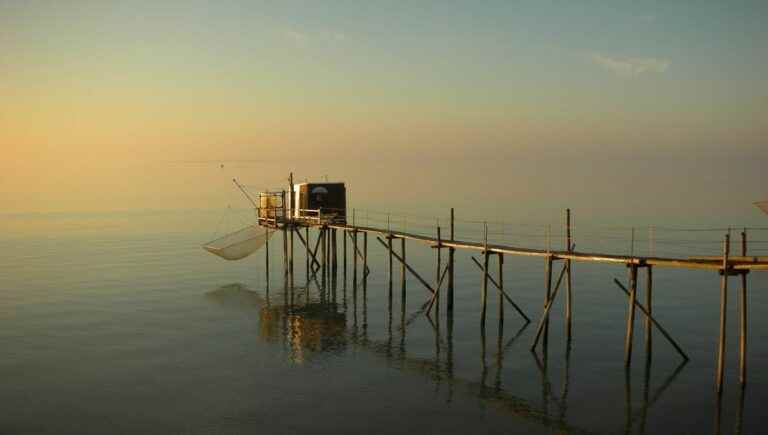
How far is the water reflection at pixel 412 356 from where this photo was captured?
21.2m

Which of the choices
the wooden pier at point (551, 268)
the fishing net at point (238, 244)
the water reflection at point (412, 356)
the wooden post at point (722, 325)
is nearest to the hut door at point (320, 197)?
the wooden pier at point (551, 268)

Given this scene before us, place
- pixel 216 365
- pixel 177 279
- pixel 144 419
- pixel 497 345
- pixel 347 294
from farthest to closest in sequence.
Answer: pixel 177 279 < pixel 347 294 < pixel 497 345 < pixel 216 365 < pixel 144 419

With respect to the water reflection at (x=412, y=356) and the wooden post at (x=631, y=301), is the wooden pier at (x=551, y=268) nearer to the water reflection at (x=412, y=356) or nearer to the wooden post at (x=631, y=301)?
the wooden post at (x=631, y=301)

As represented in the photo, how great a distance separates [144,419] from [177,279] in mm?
31044

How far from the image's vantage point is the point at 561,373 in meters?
24.5

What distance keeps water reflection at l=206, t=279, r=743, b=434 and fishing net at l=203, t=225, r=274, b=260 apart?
309 cm

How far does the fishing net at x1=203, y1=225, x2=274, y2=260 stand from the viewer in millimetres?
45344

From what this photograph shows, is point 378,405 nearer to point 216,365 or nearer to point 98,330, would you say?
point 216,365

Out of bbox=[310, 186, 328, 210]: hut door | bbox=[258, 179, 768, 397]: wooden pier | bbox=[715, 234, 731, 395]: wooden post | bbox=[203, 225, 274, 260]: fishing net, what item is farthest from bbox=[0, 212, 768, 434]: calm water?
bbox=[310, 186, 328, 210]: hut door

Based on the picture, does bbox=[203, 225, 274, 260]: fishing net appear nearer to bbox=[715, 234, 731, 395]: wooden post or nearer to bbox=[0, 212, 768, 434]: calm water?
bbox=[0, 212, 768, 434]: calm water

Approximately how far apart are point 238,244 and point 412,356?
856 inches

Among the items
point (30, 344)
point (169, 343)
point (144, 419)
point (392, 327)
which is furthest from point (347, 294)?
point (144, 419)

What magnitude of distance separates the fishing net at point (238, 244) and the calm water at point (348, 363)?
2.65 meters

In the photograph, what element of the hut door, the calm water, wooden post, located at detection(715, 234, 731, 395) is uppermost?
the hut door
